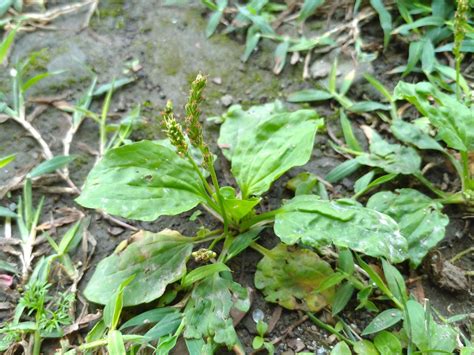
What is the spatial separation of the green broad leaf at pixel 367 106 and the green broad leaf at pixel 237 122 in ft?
1.53

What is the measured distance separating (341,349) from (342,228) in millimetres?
462

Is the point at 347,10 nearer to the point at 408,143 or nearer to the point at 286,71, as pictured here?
the point at 286,71

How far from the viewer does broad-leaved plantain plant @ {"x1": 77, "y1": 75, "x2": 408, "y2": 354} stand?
1.91m

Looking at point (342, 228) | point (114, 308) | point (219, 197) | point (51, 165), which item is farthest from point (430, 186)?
point (51, 165)

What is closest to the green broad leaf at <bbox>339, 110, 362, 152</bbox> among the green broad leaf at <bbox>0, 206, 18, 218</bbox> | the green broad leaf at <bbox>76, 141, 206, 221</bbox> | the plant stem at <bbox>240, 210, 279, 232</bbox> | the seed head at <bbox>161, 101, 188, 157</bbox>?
the plant stem at <bbox>240, 210, 279, 232</bbox>

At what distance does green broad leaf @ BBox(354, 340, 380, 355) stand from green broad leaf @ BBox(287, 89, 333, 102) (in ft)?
4.39

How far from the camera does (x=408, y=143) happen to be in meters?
2.51

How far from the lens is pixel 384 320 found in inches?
77.7

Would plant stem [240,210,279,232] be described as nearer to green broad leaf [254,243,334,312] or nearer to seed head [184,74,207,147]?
green broad leaf [254,243,334,312]

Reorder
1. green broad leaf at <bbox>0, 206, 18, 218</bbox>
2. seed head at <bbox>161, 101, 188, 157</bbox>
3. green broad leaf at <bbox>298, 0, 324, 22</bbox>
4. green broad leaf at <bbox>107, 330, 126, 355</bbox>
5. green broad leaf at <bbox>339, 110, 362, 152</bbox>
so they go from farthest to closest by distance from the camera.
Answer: green broad leaf at <bbox>298, 0, 324, 22</bbox> < green broad leaf at <bbox>339, 110, 362, 152</bbox> < green broad leaf at <bbox>0, 206, 18, 218</bbox> < green broad leaf at <bbox>107, 330, 126, 355</bbox> < seed head at <bbox>161, 101, 188, 157</bbox>

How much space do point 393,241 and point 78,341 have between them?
51.6 inches

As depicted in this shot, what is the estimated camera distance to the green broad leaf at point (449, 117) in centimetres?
214

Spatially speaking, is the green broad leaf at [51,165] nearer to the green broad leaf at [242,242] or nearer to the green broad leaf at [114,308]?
the green broad leaf at [114,308]

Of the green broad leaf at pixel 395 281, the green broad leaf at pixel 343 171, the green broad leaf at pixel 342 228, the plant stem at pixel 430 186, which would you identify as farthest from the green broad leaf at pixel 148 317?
the plant stem at pixel 430 186
